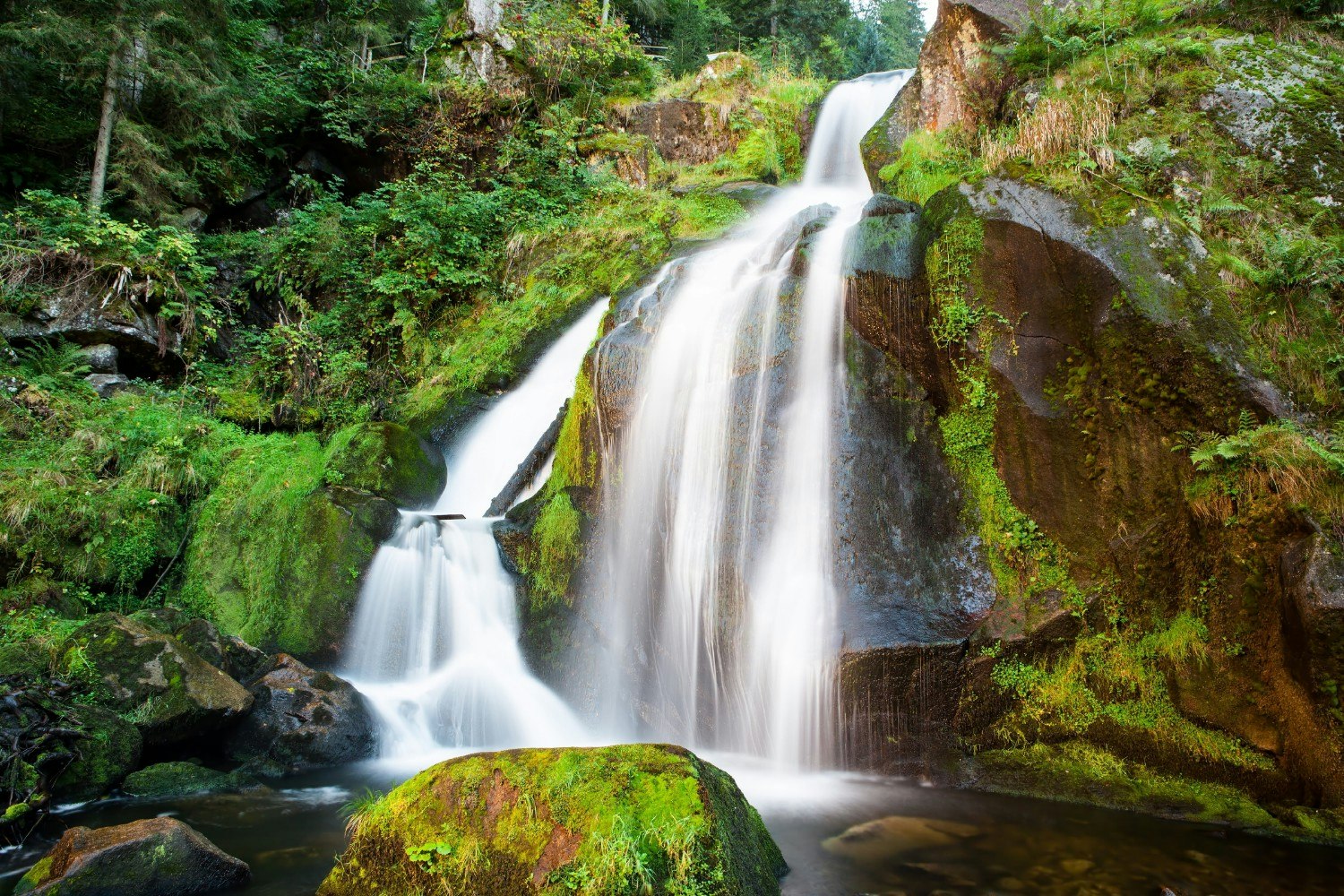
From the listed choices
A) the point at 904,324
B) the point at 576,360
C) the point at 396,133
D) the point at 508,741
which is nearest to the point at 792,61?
the point at 396,133

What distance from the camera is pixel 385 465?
8266mm

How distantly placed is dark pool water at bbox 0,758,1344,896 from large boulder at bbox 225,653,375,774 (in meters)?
0.38

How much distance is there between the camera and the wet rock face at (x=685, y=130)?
563 inches

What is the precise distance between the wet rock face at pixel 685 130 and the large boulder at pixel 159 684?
12092 mm

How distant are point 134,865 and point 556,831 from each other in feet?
7.46

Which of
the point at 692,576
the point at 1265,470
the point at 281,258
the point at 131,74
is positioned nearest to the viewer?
the point at 1265,470

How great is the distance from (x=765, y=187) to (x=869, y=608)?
9.39 meters

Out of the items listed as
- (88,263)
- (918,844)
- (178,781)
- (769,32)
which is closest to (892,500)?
(918,844)

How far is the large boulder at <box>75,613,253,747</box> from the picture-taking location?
5.45 metres

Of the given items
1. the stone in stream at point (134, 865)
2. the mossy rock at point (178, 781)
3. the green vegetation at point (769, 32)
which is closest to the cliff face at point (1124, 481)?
the stone in stream at point (134, 865)

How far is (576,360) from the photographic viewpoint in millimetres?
9633

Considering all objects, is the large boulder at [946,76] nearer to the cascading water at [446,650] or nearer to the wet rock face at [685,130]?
the wet rock face at [685,130]

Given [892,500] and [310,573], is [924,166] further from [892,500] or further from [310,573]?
[310,573]

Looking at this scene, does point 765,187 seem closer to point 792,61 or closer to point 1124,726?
point 1124,726
